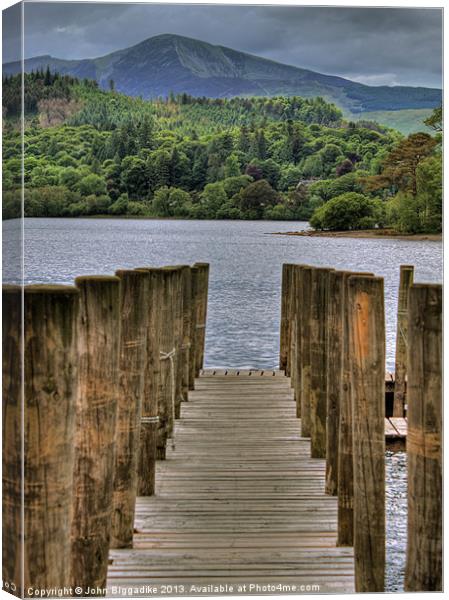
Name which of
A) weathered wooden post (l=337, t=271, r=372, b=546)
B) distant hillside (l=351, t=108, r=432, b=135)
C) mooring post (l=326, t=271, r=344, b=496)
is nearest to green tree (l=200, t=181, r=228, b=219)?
distant hillside (l=351, t=108, r=432, b=135)

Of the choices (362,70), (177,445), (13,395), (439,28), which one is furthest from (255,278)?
(13,395)

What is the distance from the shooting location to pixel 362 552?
512 centimetres

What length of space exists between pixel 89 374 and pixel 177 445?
4.23 m

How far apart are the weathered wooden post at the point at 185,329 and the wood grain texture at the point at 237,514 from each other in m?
0.80

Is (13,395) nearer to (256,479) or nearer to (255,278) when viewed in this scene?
(256,479)

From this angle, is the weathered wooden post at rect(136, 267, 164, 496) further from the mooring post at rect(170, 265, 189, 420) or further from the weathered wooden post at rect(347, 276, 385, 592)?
the weathered wooden post at rect(347, 276, 385, 592)

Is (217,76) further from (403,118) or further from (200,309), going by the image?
(200,309)

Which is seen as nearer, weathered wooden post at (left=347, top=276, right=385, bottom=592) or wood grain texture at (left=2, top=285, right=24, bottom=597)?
wood grain texture at (left=2, top=285, right=24, bottom=597)

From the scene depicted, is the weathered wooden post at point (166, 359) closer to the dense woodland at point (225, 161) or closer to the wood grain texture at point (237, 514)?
the wood grain texture at point (237, 514)

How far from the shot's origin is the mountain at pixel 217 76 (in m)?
6.72

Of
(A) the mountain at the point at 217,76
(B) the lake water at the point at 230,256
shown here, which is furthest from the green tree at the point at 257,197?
(A) the mountain at the point at 217,76

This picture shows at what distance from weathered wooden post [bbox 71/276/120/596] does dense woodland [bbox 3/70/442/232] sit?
5.12 ft

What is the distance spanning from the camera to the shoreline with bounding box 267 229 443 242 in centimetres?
630

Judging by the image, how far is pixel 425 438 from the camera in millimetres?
4273
